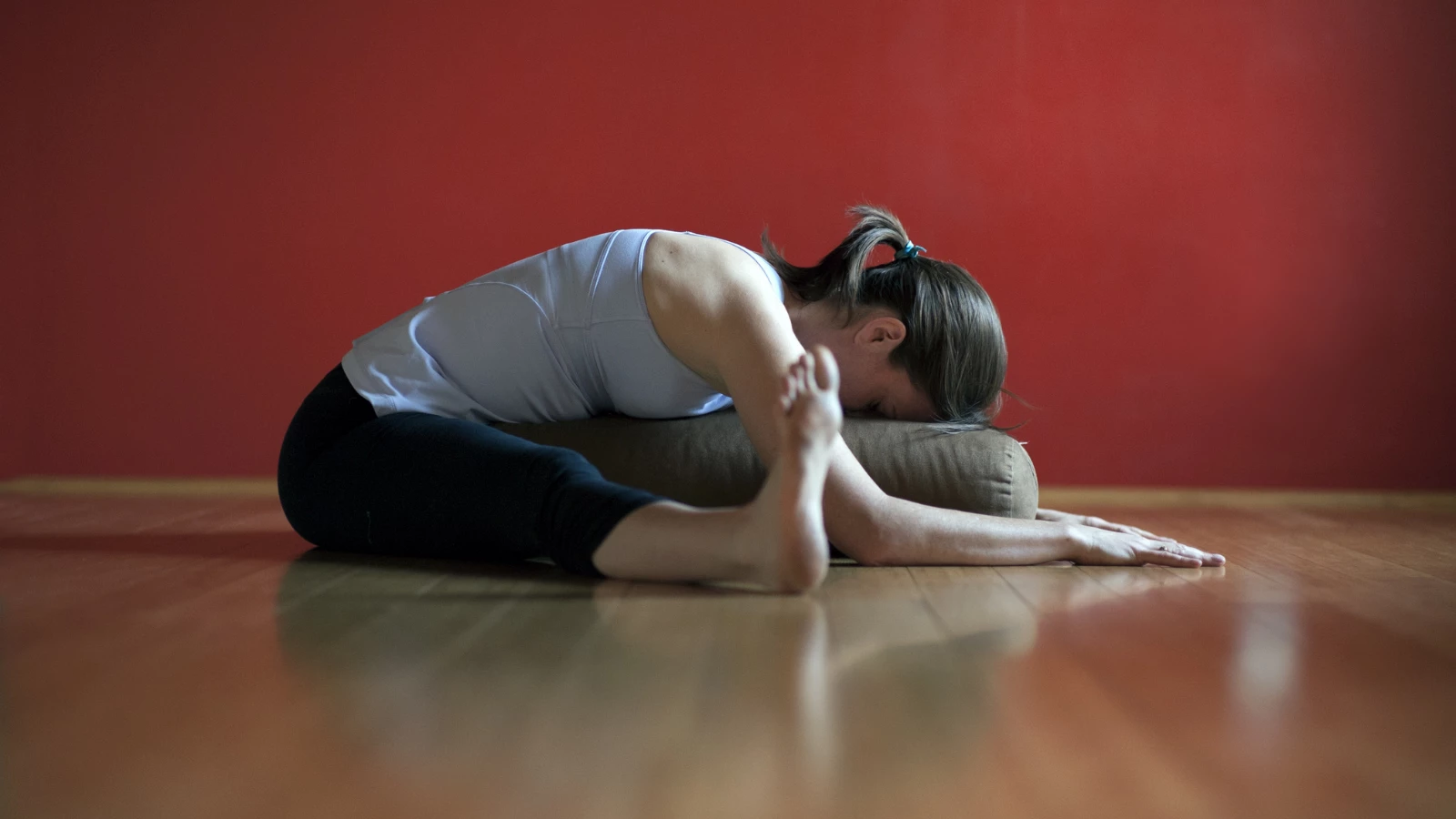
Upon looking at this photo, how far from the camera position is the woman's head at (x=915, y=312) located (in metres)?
1.73

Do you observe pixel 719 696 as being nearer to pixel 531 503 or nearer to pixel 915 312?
pixel 531 503

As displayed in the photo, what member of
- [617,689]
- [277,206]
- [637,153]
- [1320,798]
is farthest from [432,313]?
[277,206]

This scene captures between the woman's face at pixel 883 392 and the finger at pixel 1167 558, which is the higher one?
the woman's face at pixel 883 392

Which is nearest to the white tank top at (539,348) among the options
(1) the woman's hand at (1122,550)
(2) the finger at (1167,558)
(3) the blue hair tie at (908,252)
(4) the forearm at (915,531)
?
(3) the blue hair tie at (908,252)

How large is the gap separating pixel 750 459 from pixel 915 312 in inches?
14.7

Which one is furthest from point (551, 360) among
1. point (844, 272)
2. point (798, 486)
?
point (798, 486)

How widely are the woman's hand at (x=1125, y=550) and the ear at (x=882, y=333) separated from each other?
0.38m

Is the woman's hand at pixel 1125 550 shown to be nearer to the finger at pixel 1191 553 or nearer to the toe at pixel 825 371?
the finger at pixel 1191 553

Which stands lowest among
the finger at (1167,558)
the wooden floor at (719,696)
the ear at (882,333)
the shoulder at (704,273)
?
the finger at (1167,558)

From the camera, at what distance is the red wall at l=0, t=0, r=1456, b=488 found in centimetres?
352

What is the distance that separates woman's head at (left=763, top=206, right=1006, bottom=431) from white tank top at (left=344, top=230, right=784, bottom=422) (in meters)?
0.11

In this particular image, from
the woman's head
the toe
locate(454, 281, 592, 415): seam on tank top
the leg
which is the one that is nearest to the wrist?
the woman's head

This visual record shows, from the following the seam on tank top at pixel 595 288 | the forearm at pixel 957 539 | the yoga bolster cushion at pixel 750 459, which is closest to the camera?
the forearm at pixel 957 539

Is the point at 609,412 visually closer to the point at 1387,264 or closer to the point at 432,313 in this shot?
the point at 432,313
